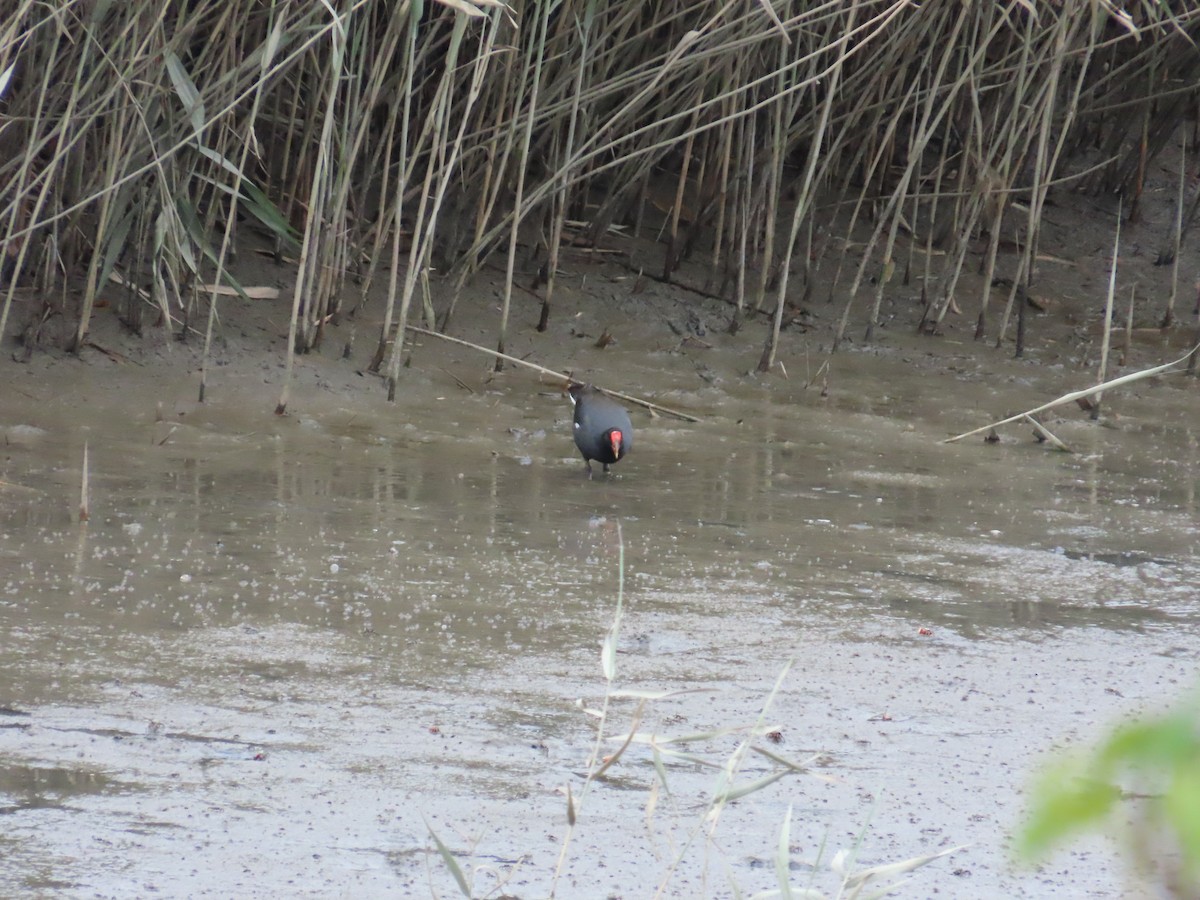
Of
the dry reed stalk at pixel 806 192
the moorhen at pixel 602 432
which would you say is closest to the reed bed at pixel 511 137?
the dry reed stalk at pixel 806 192

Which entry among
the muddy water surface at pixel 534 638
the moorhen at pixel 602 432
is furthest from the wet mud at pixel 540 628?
the moorhen at pixel 602 432

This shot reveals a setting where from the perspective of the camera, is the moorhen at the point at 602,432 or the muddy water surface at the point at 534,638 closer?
the muddy water surface at the point at 534,638

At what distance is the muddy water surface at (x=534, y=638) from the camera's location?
2.25m

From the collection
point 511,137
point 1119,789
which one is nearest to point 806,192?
point 511,137

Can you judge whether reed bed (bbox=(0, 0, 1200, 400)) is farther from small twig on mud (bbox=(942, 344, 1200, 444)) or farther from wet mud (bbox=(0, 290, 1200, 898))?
small twig on mud (bbox=(942, 344, 1200, 444))

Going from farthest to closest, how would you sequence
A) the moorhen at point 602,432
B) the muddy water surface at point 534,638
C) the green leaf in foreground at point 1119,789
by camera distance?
the moorhen at point 602,432
the muddy water surface at point 534,638
the green leaf in foreground at point 1119,789

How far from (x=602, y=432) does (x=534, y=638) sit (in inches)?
72.5

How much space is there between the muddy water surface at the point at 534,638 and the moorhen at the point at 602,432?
12 centimetres

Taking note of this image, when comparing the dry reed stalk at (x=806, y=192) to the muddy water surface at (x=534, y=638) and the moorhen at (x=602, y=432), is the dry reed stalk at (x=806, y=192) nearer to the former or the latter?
the muddy water surface at (x=534, y=638)

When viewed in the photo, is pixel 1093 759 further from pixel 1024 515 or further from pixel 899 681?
pixel 1024 515

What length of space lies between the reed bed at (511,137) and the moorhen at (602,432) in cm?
77

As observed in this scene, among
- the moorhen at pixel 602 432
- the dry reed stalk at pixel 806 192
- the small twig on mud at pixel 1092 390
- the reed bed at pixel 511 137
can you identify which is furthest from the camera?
the dry reed stalk at pixel 806 192

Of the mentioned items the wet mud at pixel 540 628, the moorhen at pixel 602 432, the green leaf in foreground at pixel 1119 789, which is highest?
the green leaf in foreground at pixel 1119 789

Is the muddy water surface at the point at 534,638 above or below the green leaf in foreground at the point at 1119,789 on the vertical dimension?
below
